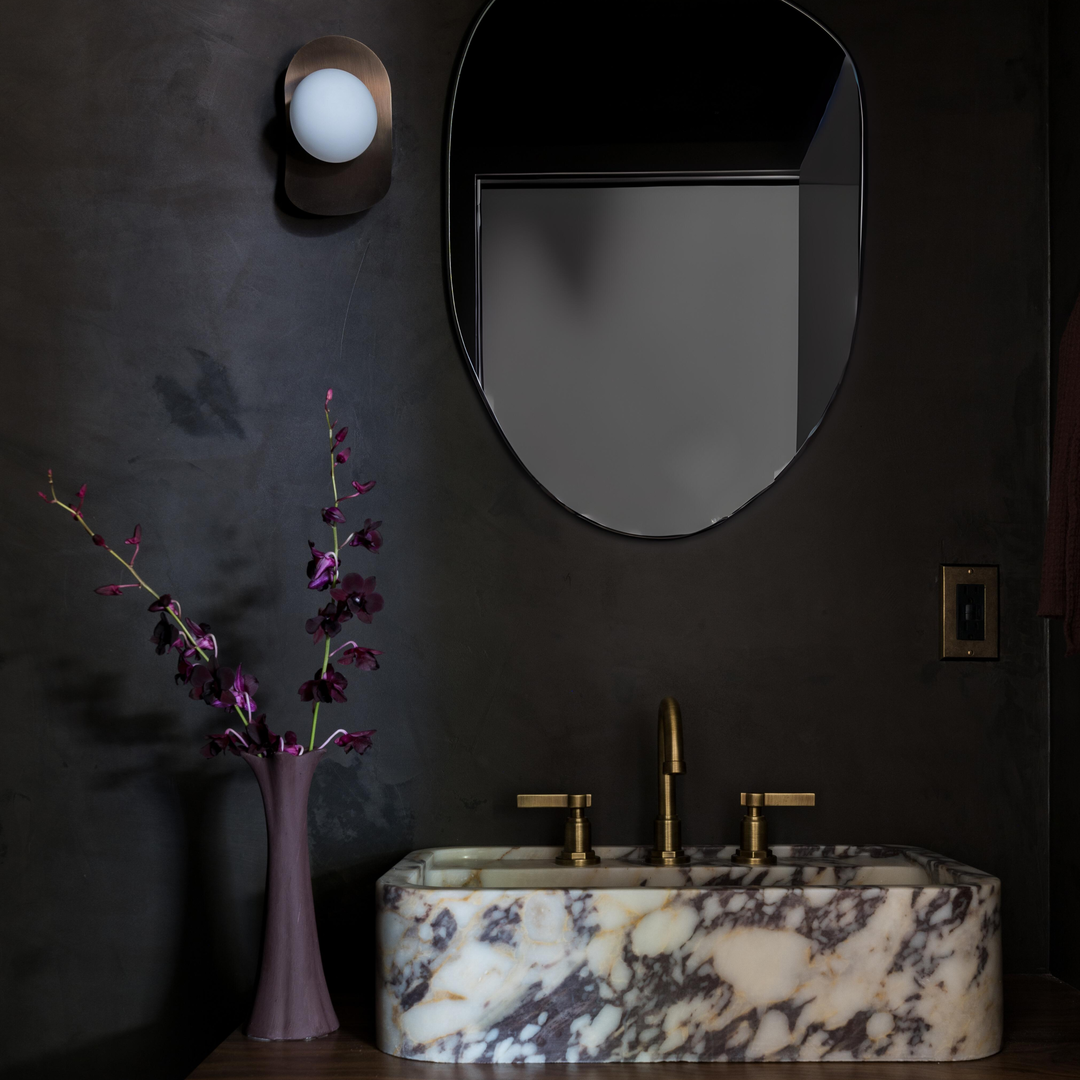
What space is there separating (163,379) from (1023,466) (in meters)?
1.11

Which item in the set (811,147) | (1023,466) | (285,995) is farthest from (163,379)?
(1023,466)

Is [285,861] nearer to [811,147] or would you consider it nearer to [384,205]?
[384,205]

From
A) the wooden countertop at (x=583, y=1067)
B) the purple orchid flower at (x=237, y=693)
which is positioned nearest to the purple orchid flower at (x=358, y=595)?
the purple orchid flower at (x=237, y=693)

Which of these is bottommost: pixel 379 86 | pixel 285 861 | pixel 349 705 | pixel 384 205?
pixel 285 861

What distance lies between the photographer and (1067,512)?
1.08 meters

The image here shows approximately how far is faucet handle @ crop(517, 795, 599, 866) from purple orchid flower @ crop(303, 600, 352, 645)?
0.30m

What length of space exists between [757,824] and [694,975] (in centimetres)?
26

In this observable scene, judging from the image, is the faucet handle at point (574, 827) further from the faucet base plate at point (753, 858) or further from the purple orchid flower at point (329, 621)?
the purple orchid flower at point (329, 621)

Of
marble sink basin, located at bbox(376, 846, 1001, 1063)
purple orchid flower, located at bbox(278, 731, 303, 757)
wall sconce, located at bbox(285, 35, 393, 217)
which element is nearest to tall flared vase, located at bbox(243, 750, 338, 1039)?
purple orchid flower, located at bbox(278, 731, 303, 757)

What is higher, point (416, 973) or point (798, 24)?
point (798, 24)

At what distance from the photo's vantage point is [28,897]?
129 cm

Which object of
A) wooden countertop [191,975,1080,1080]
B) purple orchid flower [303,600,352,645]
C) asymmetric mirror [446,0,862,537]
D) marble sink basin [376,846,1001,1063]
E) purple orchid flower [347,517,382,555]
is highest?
asymmetric mirror [446,0,862,537]

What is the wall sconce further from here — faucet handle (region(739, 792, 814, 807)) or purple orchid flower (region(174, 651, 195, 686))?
faucet handle (region(739, 792, 814, 807))

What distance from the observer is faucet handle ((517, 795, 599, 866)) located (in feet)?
3.97
